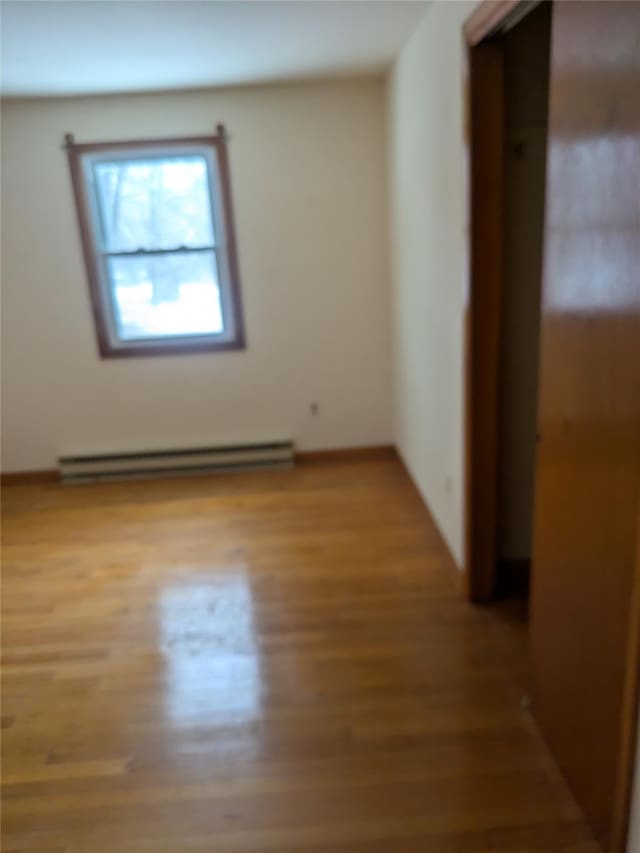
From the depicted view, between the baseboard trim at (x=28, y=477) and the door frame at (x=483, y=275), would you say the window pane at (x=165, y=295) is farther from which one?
the door frame at (x=483, y=275)

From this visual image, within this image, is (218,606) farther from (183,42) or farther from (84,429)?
(183,42)

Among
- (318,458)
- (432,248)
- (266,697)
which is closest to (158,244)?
(318,458)

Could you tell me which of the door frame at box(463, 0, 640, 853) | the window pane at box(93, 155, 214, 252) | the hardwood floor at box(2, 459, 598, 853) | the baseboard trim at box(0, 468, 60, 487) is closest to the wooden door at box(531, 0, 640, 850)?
the hardwood floor at box(2, 459, 598, 853)

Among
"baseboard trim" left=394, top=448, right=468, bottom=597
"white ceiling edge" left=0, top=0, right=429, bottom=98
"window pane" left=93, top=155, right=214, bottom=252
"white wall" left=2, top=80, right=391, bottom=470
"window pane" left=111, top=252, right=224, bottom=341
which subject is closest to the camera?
"white ceiling edge" left=0, top=0, right=429, bottom=98

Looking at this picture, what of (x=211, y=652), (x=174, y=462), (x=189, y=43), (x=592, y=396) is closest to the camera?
(x=592, y=396)

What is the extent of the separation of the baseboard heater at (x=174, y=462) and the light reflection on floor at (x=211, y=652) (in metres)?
1.40

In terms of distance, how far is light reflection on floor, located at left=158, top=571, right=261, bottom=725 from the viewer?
2.27m

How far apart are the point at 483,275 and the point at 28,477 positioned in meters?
3.38

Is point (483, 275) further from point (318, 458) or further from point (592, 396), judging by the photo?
point (318, 458)

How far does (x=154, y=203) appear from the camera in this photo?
163 inches

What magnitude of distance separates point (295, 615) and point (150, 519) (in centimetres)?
138

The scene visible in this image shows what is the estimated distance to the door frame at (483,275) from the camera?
223cm

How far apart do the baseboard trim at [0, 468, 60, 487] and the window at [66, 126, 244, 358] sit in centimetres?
90

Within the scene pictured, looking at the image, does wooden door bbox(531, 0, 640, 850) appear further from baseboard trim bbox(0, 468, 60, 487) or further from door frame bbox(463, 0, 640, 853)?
baseboard trim bbox(0, 468, 60, 487)
